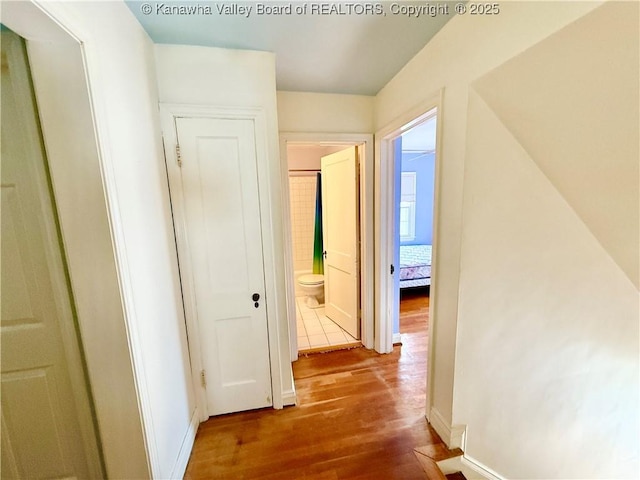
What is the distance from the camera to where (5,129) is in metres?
0.88

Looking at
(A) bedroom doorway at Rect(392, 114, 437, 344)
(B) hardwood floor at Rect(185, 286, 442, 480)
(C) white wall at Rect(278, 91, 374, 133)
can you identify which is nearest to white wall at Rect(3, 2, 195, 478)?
(B) hardwood floor at Rect(185, 286, 442, 480)

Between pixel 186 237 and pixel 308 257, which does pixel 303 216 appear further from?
pixel 186 237

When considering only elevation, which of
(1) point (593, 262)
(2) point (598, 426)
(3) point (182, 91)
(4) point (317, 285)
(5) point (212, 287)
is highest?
(3) point (182, 91)

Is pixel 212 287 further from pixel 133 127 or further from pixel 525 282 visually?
pixel 525 282

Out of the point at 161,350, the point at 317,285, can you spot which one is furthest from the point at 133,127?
the point at 317,285

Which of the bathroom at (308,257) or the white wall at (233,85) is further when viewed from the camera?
the bathroom at (308,257)

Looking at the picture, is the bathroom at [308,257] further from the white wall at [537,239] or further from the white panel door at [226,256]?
the white wall at [537,239]

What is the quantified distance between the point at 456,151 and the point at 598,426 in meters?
1.86

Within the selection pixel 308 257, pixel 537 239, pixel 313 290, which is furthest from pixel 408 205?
pixel 537 239

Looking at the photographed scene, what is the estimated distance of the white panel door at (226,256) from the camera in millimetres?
1582

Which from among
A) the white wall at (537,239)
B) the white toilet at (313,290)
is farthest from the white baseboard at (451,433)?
the white toilet at (313,290)

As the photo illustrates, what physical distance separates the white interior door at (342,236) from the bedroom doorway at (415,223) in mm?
434

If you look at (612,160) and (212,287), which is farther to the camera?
(212,287)

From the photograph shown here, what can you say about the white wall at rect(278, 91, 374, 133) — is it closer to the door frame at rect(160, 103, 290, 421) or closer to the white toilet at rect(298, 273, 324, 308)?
the door frame at rect(160, 103, 290, 421)
